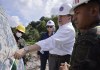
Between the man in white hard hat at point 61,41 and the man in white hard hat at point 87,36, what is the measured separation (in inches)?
62.9

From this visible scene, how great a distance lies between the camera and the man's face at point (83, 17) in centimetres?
216

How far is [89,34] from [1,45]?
0.83 metres

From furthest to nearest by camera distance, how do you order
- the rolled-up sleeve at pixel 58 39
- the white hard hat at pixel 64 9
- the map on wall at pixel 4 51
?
1. the white hard hat at pixel 64 9
2. the rolled-up sleeve at pixel 58 39
3. the map on wall at pixel 4 51

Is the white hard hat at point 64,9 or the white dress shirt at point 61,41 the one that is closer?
the white dress shirt at point 61,41

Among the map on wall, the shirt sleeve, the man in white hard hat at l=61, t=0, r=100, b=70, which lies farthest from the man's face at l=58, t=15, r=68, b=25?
the man in white hard hat at l=61, t=0, r=100, b=70

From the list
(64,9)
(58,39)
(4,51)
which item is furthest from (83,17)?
(64,9)

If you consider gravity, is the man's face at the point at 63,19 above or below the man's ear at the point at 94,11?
below

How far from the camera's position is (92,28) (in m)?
2.11

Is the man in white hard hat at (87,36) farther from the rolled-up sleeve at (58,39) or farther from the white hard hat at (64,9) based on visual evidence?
the white hard hat at (64,9)

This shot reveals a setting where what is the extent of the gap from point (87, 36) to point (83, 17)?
0.17 m

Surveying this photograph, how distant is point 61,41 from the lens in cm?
430

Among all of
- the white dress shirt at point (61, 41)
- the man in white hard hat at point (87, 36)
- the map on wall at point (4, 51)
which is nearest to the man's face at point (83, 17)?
the man in white hard hat at point (87, 36)

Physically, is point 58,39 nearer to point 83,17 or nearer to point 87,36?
point 83,17

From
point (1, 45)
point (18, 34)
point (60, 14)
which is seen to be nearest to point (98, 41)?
point (1, 45)
